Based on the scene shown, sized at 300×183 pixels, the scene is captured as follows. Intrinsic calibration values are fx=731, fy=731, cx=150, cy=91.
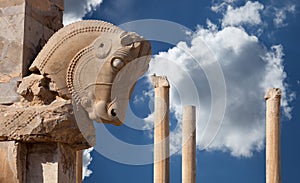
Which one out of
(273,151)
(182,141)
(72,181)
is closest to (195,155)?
(182,141)

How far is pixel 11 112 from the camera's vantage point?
316 inches

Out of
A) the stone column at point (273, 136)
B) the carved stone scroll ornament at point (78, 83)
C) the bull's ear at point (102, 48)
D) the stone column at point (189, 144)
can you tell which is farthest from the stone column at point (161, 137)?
the bull's ear at point (102, 48)

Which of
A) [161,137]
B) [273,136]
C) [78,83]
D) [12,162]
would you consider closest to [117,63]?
[78,83]

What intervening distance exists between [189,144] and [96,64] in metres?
23.5

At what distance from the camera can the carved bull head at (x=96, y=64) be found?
790 cm

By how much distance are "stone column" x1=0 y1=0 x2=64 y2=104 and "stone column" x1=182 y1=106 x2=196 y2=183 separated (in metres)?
22.7

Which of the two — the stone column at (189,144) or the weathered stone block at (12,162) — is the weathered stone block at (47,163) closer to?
the weathered stone block at (12,162)

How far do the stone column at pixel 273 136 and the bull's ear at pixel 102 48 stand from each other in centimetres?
2372

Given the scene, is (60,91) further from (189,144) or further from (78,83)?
(189,144)

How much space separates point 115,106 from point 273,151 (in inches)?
943

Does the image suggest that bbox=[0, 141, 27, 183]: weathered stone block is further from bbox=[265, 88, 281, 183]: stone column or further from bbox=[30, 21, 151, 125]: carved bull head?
bbox=[265, 88, 281, 183]: stone column

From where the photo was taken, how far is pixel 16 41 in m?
8.24

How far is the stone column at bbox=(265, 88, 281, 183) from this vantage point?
101 feet

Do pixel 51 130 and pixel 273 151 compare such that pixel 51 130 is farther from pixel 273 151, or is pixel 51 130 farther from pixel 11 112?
pixel 273 151
